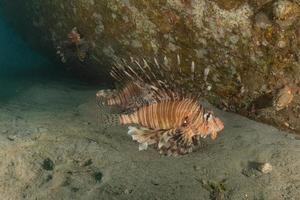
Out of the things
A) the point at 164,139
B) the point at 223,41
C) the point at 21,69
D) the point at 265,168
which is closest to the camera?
the point at 265,168

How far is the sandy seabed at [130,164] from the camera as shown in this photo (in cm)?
311

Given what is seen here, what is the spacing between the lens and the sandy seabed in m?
3.11

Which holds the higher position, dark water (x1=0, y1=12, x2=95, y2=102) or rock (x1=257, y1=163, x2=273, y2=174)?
rock (x1=257, y1=163, x2=273, y2=174)

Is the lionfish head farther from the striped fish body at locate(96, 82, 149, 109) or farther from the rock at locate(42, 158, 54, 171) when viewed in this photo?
the rock at locate(42, 158, 54, 171)

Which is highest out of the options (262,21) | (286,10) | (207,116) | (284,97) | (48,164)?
(286,10)

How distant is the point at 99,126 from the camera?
4367 mm

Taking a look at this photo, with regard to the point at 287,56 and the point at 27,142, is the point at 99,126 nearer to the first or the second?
the point at 27,142

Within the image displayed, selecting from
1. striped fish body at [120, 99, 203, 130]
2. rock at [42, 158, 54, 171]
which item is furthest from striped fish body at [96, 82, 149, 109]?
rock at [42, 158, 54, 171]

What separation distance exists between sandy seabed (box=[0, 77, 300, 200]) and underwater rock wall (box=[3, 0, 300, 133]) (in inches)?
12.1

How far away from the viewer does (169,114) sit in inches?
145

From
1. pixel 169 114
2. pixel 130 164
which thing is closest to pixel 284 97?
pixel 169 114

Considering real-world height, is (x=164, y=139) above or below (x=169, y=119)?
below

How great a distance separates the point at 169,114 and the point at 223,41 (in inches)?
38.2

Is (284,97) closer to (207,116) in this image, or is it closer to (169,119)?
(207,116)
